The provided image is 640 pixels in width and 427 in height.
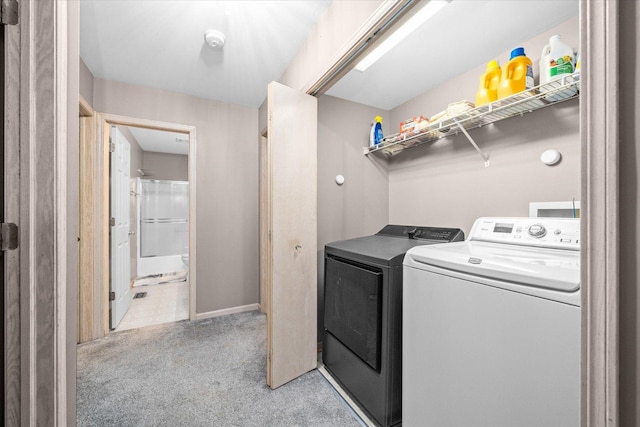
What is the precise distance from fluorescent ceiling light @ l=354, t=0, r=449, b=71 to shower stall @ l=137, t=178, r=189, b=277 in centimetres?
439

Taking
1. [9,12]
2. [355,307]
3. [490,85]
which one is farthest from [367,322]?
[9,12]

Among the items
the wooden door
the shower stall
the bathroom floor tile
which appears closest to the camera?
the wooden door

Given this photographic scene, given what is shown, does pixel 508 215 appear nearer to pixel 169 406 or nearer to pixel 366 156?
pixel 366 156

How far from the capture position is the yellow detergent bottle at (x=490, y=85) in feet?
4.94

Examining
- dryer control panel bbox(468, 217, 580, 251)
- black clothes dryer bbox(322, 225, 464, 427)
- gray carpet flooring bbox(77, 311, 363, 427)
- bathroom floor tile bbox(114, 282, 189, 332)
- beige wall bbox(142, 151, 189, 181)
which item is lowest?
gray carpet flooring bbox(77, 311, 363, 427)

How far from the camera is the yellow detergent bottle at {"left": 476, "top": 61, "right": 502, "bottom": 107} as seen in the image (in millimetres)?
1505

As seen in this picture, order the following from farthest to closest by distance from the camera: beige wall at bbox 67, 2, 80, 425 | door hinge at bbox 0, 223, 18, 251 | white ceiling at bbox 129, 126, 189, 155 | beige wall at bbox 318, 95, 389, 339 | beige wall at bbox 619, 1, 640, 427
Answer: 1. white ceiling at bbox 129, 126, 189, 155
2. beige wall at bbox 318, 95, 389, 339
3. beige wall at bbox 67, 2, 80, 425
4. door hinge at bbox 0, 223, 18, 251
5. beige wall at bbox 619, 1, 640, 427

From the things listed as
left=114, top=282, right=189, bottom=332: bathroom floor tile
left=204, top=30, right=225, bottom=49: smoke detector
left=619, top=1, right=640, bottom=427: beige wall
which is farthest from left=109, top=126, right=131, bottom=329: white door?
left=619, top=1, right=640, bottom=427: beige wall

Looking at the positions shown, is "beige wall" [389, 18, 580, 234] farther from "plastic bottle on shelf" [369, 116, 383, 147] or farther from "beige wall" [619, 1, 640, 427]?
"beige wall" [619, 1, 640, 427]

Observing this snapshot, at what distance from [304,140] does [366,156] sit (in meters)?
0.83

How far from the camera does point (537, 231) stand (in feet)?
4.07

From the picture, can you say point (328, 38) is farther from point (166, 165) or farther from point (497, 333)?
point (166, 165)

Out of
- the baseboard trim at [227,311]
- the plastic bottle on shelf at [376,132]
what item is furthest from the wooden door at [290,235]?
the baseboard trim at [227,311]

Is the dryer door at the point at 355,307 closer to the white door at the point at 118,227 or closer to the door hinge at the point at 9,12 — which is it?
the door hinge at the point at 9,12
